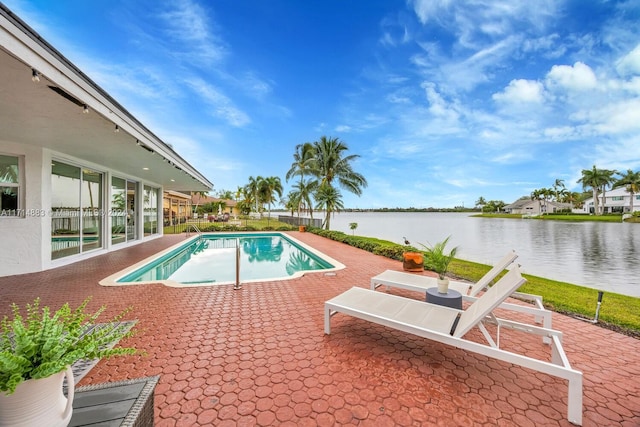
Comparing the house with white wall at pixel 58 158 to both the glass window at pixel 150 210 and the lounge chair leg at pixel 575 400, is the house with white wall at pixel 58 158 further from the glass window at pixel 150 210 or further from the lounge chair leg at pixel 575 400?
the lounge chair leg at pixel 575 400

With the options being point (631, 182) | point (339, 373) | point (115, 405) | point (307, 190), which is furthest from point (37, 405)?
point (631, 182)

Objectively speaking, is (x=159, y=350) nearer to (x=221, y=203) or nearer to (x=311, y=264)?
(x=311, y=264)

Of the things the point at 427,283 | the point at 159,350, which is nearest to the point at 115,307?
the point at 159,350

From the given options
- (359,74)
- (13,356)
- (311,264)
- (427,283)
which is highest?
(359,74)

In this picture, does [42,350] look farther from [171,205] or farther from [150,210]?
[171,205]

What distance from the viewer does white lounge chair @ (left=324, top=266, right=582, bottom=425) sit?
81.0 inches

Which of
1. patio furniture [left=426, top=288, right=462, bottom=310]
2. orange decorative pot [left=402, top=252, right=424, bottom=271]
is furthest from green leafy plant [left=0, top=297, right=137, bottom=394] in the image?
orange decorative pot [left=402, top=252, right=424, bottom=271]

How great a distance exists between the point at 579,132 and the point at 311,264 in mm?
24073

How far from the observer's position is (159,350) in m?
2.98

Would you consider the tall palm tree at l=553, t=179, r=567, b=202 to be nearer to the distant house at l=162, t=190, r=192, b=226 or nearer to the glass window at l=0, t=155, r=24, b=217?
the distant house at l=162, t=190, r=192, b=226

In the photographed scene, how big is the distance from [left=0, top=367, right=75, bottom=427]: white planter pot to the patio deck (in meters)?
1.02

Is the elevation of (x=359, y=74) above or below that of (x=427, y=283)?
above

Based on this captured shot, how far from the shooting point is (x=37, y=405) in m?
1.13

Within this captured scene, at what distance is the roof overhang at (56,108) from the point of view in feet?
8.12
